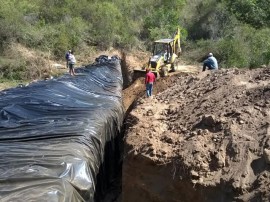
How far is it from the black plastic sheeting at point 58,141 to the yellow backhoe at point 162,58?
4.35m

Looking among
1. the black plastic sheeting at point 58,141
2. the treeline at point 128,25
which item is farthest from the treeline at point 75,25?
the black plastic sheeting at point 58,141

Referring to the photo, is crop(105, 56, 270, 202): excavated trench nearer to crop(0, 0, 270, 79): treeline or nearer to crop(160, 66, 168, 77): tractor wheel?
crop(160, 66, 168, 77): tractor wheel

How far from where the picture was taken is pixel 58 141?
6875 millimetres

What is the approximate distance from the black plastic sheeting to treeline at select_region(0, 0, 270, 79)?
10277mm

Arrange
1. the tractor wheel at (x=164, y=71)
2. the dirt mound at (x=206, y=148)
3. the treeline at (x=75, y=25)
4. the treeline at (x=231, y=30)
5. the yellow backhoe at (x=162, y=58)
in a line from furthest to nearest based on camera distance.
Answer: the treeline at (x=75, y=25) → the treeline at (x=231, y=30) → the tractor wheel at (x=164, y=71) → the yellow backhoe at (x=162, y=58) → the dirt mound at (x=206, y=148)

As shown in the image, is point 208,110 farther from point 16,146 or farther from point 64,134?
point 16,146

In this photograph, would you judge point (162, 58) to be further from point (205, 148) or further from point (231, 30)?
point (205, 148)

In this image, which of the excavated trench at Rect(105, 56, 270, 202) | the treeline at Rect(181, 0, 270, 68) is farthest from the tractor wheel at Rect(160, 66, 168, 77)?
the excavated trench at Rect(105, 56, 270, 202)

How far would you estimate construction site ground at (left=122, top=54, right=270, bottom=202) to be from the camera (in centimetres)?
506

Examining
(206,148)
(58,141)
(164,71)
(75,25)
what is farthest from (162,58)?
(206,148)

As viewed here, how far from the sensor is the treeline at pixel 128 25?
21734 mm

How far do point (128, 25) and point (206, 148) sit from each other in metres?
21.0

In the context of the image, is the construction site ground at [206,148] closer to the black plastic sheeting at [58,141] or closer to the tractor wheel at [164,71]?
the black plastic sheeting at [58,141]

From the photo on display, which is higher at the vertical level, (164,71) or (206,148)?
(206,148)
